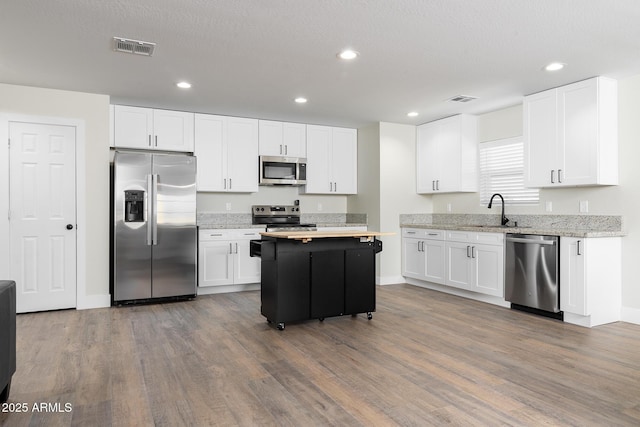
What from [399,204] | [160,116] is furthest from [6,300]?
[399,204]

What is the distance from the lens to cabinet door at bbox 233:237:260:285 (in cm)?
576

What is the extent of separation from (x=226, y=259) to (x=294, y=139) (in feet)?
6.79

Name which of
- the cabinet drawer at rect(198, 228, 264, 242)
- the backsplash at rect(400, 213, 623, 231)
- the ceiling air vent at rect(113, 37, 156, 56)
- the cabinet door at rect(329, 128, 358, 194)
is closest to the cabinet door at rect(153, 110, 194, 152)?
the cabinet drawer at rect(198, 228, 264, 242)

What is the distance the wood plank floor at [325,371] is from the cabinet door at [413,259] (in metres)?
1.67

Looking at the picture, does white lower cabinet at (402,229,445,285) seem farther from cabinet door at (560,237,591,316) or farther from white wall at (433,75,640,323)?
white wall at (433,75,640,323)

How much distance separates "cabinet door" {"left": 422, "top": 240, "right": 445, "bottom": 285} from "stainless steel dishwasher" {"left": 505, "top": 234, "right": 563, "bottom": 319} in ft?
3.52

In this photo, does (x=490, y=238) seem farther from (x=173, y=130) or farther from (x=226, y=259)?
(x=173, y=130)

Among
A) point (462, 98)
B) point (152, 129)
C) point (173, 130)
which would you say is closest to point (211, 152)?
point (173, 130)

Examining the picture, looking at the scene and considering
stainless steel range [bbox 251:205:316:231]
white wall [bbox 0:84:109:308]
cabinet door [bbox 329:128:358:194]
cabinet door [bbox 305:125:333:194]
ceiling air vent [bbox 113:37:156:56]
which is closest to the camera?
ceiling air vent [bbox 113:37:156:56]

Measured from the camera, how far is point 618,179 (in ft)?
14.1

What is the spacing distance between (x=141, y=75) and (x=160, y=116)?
1316 mm

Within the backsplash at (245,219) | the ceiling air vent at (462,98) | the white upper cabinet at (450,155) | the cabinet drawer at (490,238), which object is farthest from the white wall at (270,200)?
the ceiling air vent at (462,98)

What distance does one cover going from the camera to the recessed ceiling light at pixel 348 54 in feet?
11.7

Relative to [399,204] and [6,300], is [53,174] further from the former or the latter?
[399,204]
